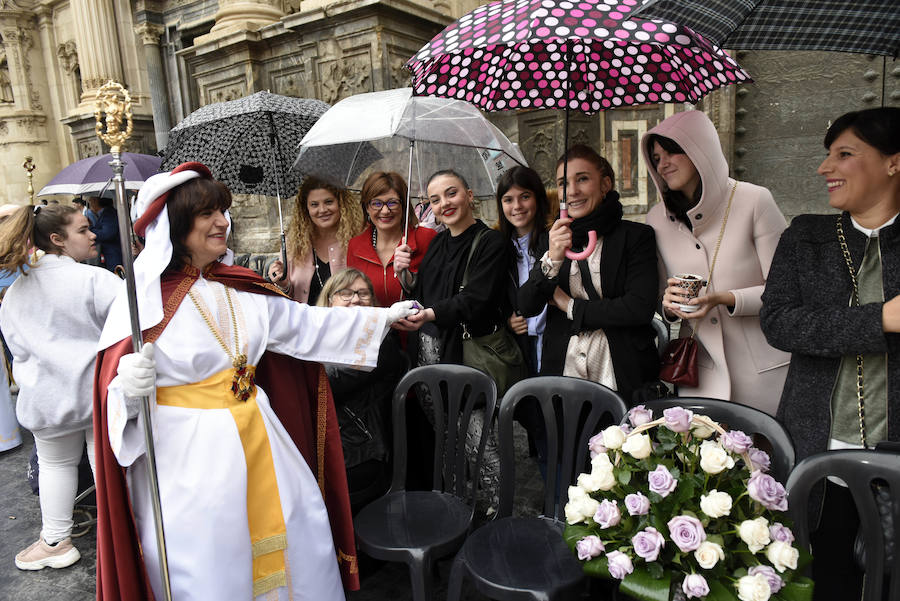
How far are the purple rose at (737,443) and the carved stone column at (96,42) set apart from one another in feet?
48.6

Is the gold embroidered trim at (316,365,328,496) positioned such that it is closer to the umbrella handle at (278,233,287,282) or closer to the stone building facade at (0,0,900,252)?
the umbrella handle at (278,233,287,282)

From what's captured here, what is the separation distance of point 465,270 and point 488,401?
794 millimetres

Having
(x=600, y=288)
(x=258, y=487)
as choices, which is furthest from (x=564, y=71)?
(x=258, y=487)

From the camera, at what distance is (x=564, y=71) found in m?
2.72

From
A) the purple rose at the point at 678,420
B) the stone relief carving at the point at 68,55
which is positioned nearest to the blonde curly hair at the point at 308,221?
the purple rose at the point at 678,420

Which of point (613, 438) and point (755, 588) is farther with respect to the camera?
point (613, 438)

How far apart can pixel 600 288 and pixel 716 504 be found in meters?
1.44

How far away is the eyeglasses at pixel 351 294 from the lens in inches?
114

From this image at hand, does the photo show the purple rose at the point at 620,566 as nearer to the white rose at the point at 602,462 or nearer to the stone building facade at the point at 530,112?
the white rose at the point at 602,462

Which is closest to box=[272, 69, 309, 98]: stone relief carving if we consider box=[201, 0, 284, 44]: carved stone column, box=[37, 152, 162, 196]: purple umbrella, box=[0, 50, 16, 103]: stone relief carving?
box=[201, 0, 284, 44]: carved stone column

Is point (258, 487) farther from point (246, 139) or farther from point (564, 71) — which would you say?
point (246, 139)

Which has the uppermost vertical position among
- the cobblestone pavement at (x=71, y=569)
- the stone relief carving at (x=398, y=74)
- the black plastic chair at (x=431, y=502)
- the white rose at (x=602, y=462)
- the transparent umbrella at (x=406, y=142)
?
the stone relief carving at (x=398, y=74)

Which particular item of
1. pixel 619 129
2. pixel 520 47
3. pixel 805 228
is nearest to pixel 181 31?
pixel 619 129

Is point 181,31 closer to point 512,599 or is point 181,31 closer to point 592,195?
point 592,195
